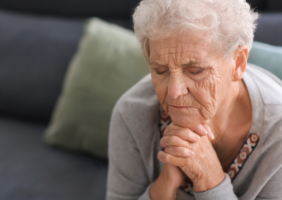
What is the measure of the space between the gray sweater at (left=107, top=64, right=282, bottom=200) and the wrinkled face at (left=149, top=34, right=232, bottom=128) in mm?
192

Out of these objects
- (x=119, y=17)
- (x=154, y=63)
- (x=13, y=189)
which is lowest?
(x=13, y=189)

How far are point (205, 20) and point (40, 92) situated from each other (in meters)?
1.32

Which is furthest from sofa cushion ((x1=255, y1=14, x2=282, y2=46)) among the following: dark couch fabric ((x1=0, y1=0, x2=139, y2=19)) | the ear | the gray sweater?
dark couch fabric ((x1=0, y1=0, x2=139, y2=19))

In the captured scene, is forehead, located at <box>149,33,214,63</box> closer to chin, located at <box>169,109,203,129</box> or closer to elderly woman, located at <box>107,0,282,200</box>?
elderly woman, located at <box>107,0,282,200</box>

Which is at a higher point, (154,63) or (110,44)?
(154,63)

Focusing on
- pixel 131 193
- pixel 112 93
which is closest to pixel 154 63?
pixel 131 193

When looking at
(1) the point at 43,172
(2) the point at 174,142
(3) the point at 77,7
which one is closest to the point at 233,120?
(2) the point at 174,142

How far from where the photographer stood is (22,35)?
1.88m

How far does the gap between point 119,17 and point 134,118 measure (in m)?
1.13

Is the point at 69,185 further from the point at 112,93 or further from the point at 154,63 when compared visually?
the point at 154,63

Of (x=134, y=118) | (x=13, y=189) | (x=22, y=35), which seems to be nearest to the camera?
(x=134, y=118)

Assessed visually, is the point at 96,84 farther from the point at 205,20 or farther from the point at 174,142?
the point at 205,20

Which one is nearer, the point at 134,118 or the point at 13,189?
the point at 134,118

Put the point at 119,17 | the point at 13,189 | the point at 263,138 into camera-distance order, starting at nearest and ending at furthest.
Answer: the point at 263,138, the point at 13,189, the point at 119,17
